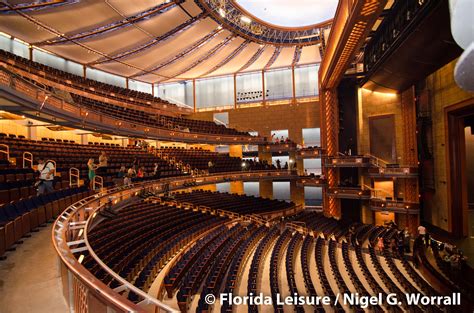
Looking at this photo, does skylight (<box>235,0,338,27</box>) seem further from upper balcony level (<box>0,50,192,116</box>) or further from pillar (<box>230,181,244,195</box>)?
pillar (<box>230,181,244,195</box>)

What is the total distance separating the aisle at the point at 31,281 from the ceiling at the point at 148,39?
43.0ft

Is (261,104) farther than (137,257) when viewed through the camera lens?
Yes

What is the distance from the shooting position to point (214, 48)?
833 inches

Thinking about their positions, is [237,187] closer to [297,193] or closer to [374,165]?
[297,193]

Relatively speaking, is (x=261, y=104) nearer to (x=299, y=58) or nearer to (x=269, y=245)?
(x=299, y=58)

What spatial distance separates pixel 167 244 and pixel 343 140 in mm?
14226

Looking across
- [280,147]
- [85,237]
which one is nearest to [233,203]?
[280,147]

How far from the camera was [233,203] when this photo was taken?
17109 millimetres

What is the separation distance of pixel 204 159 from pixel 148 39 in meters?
8.52

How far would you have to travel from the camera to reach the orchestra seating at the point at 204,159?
764 inches

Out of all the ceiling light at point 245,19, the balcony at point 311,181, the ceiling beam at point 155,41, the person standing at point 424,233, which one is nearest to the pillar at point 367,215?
the balcony at point 311,181

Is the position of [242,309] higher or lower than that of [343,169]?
lower

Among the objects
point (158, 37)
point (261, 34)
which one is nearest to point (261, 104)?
point (261, 34)

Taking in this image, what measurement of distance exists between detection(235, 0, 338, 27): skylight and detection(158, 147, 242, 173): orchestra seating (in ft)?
32.6
